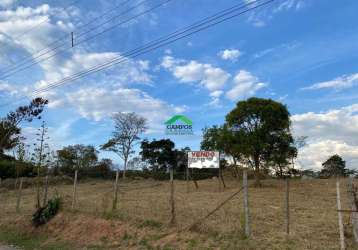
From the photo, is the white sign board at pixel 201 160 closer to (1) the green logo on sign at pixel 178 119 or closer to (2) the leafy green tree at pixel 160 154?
(1) the green logo on sign at pixel 178 119

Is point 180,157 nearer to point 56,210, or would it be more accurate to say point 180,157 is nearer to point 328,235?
point 56,210

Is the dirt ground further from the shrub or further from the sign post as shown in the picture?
the sign post

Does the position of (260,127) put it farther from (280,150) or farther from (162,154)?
(162,154)

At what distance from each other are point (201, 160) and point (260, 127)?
4.61 meters

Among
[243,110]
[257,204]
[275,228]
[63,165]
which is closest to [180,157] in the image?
[63,165]

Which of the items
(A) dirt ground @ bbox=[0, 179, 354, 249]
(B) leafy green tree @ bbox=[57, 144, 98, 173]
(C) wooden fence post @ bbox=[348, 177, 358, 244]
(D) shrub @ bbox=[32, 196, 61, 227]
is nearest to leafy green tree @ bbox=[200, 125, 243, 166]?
(A) dirt ground @ bbox=[0, 179, 354, 249]

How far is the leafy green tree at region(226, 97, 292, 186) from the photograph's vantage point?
23.7 m

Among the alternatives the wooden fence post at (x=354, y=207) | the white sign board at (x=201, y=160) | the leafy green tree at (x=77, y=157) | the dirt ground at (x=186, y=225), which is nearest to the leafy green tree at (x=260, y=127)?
the white sign board at (x=201, y=160)

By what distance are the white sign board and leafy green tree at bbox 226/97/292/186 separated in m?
2.86

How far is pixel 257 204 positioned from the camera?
50.5ft

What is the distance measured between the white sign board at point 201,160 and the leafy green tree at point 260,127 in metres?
2.86

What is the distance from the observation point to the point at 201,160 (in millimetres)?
21625

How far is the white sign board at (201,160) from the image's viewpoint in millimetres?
21516

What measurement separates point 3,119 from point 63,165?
20.3 meters
